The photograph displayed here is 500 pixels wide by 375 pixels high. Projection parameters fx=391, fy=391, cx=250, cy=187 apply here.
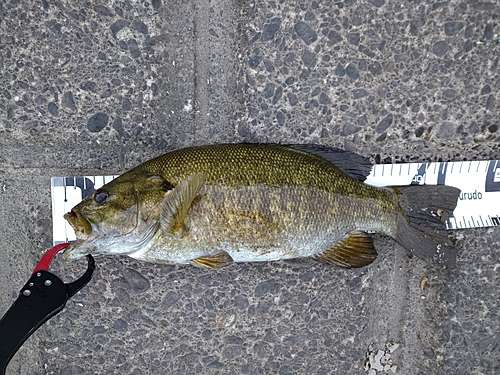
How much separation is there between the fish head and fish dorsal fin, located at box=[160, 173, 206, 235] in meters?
0.05

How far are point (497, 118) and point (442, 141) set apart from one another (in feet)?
1.13

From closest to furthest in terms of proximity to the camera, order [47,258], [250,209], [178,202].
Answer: [178,202] → [250,209] → [47,258]

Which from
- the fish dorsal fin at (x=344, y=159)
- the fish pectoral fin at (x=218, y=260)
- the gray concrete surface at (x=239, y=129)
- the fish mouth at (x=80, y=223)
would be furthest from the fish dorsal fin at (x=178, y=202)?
the fish dorsal fin at (x=344, y=159)

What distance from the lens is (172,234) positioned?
5.98ft

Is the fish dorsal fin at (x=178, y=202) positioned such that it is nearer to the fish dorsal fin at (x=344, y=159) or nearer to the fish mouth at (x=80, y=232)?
the fish mouth at (x=80, y=232)

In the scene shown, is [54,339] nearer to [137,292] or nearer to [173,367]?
[137,292]

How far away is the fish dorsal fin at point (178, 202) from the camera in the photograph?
175cm

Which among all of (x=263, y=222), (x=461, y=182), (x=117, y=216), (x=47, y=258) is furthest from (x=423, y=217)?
(x=47, y=258)

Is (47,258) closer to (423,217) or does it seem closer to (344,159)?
(344,159)

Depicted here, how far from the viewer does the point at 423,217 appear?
2.09 m

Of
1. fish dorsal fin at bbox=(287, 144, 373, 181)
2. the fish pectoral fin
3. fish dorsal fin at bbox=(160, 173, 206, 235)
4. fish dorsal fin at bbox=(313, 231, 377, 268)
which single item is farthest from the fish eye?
fish dorsal fin at bbox=(313, 231, 377, 268)

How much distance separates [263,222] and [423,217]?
89 cm

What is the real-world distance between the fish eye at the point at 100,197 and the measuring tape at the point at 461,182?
47cm

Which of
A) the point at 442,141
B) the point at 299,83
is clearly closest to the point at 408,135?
the point at 442,141
